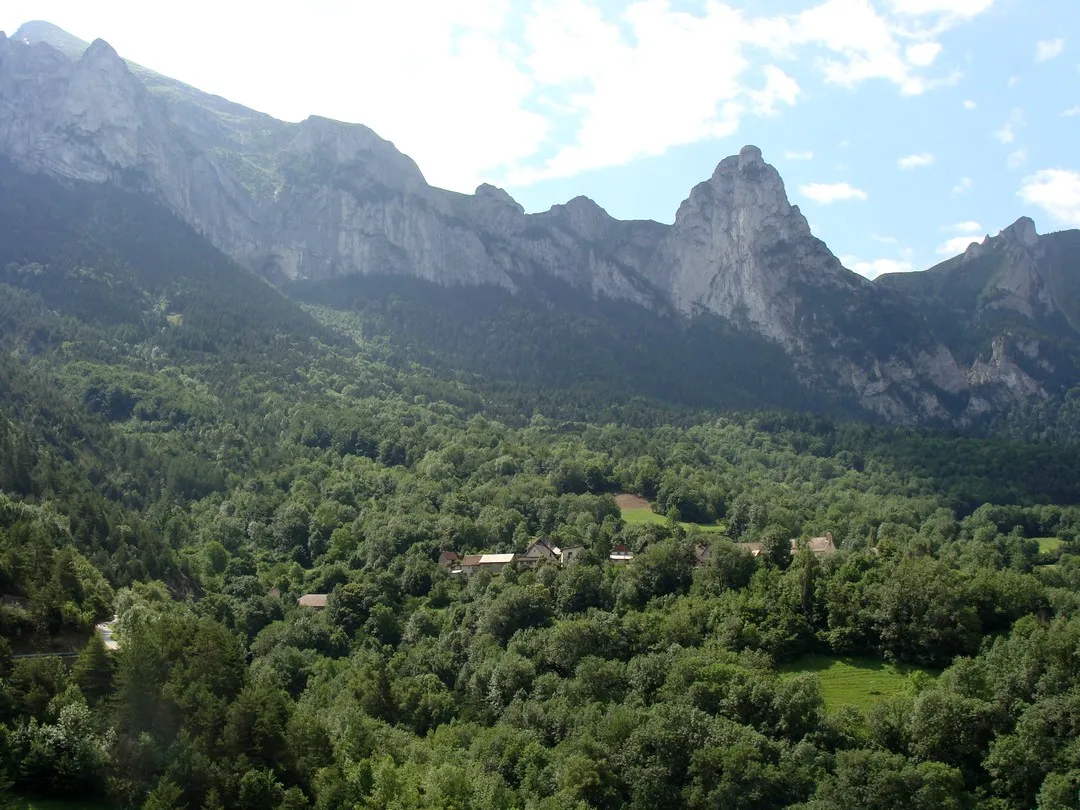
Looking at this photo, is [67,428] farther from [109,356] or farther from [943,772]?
[943,772]

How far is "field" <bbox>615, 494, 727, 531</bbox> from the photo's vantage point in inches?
3942

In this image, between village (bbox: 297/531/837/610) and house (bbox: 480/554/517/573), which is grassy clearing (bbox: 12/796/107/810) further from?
house (bbox: 480/554/517/573)

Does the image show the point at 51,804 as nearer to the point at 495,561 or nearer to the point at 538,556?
the point at 495,561

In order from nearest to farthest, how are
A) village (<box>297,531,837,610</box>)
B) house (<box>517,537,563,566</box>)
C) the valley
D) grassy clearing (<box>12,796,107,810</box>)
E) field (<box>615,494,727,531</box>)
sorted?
grassy clearing (<box>12,796,107,810</box>), the valley, village (<box>297,531,837,610</box>), house (<box>517,537,563,566</box>), field (<box>615,494,727,531</box>)

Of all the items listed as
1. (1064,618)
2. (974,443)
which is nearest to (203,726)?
(1064,618)

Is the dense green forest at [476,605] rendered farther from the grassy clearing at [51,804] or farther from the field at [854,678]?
the field at [854,678]

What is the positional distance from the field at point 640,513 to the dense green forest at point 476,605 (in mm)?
1465

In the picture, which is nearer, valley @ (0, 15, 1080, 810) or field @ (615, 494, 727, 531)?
valley @ (0, 15, 1080, 810)

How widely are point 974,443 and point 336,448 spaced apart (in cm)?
9854

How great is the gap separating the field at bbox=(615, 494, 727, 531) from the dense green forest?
1.47 m

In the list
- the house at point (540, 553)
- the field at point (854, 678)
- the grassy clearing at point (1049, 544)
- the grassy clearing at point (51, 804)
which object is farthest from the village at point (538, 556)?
the grassy clearing at point (51, 804)

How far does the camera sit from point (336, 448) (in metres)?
124

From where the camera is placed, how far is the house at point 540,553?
273ft

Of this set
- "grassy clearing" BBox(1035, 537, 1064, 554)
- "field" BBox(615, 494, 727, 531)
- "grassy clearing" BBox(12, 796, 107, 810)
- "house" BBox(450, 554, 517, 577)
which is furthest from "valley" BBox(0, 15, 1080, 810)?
"field" BBox(615, 494, 727, 531)
